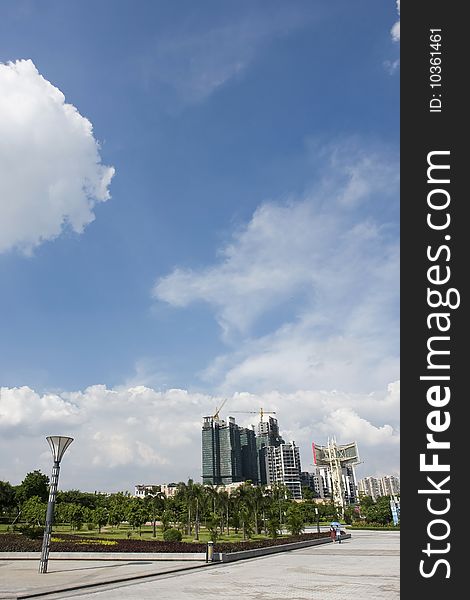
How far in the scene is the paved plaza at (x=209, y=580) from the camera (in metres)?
12.6

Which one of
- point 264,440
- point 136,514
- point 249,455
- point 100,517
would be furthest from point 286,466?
point 100,517

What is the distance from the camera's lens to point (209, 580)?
15.3m

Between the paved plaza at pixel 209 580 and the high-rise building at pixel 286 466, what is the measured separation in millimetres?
141473

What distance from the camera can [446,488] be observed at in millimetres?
5781

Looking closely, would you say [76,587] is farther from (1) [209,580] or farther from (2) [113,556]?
(2) [113,556]

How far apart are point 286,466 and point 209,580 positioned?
491 ft

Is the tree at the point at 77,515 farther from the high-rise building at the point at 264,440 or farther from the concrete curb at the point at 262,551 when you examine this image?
the high-rise building at the point at 264,440

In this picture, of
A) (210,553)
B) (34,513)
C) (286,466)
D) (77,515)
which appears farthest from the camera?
(286,466)

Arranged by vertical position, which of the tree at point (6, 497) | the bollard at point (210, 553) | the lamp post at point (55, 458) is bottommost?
the tree at point (6, 497)

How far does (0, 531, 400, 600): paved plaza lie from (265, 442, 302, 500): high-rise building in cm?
14147

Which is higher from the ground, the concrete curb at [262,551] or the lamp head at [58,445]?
the lamp head at [58,445]

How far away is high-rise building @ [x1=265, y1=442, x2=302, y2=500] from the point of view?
156875 millimetres

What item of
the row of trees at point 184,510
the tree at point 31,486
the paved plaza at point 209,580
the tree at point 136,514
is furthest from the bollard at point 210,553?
the tree at point 31,486

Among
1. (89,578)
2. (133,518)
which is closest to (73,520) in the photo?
(133,518)
